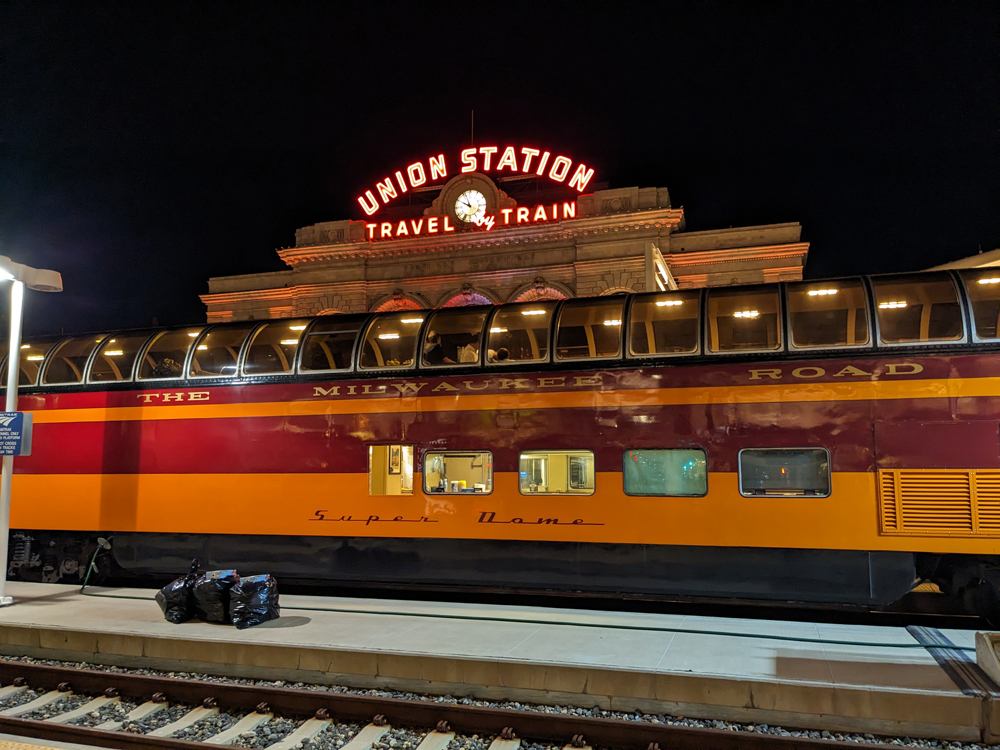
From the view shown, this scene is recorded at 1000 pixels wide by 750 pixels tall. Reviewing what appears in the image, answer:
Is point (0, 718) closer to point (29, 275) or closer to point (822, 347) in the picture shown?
point (29, 275)

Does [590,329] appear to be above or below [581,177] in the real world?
below

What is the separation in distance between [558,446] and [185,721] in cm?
556

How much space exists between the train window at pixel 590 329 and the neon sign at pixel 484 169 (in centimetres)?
3587

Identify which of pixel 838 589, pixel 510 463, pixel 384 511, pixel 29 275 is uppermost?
pixel 29 275

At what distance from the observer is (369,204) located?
49031mm

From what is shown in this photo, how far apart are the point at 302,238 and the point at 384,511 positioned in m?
41.7


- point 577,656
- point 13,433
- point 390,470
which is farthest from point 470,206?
point 577,656

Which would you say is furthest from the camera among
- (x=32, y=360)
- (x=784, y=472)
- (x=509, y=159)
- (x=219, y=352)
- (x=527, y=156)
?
(x=509, y=159)

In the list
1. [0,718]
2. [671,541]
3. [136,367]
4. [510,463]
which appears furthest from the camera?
[136,367]

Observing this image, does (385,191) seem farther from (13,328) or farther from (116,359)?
(13,328)

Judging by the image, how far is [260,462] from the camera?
37.3ft

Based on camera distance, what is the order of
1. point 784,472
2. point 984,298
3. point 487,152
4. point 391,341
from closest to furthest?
point 984,298 < point 784,472 < point 391,341 < point 487,152

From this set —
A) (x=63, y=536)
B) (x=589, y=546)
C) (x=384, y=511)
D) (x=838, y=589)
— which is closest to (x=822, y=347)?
(x=838, y=589)

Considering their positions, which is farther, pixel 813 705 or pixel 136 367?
pixel 136 367
